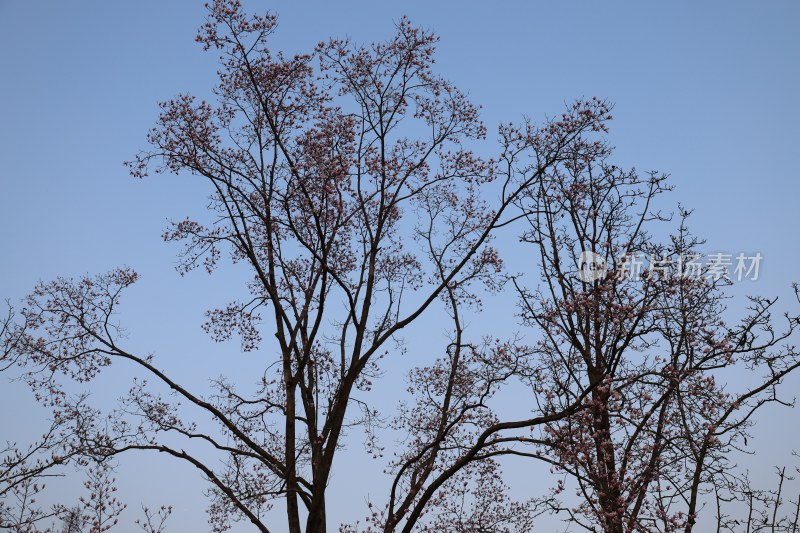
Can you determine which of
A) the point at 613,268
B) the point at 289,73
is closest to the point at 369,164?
the point at 289,73

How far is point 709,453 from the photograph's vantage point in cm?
1251

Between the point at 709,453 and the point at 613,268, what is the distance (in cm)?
370

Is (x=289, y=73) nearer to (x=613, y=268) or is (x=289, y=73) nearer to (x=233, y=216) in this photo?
(x=233, y=216)

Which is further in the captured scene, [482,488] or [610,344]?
[482,488]

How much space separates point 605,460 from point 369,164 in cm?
698

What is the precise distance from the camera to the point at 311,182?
1345cm

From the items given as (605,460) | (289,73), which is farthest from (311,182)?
(605,460)

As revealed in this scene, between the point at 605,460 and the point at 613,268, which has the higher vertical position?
the point at 613,268

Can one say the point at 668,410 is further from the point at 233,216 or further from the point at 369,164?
the point at 233,216

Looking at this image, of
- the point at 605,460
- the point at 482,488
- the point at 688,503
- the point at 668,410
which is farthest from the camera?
the point at 482,488

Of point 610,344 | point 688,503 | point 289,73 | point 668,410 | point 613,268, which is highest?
point 289,73

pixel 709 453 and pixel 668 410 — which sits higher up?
pixel 668 410

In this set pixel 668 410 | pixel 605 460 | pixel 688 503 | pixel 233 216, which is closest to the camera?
pixel 688 503

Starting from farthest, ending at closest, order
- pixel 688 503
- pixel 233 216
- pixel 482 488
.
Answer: pixel 482 488, pixel 233 216, pixel 688 503
